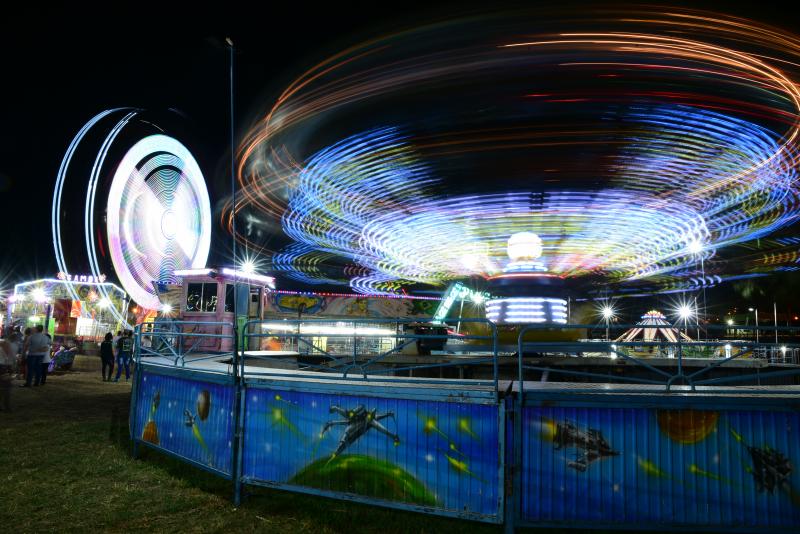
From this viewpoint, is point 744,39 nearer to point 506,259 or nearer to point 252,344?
point 506,259

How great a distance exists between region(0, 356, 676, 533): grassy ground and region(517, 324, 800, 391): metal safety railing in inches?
Result: 87.1

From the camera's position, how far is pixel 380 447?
18.9ft

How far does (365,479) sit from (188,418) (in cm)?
334

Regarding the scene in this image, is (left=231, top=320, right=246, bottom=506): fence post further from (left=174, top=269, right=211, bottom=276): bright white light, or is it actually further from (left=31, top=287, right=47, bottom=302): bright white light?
(left=31, top=287, right=47, bottom=302): bright white light

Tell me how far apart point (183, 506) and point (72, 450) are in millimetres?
3940

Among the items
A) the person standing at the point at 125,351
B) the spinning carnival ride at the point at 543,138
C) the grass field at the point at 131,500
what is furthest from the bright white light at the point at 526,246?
the person standing at the point at 125,351

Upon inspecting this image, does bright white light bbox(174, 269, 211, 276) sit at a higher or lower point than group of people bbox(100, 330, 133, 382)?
higher

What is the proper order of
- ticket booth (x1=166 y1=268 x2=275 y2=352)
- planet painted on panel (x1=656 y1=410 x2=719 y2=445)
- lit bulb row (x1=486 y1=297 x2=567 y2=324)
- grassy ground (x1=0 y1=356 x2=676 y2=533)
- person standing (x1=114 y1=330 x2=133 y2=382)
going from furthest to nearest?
person standing (x1=114 y1=330 x2=133 y2=382) < lit bulb row (x1=486 y1=297 x2=567 y2=324) < ticket booth (x1=166 y1=268 x2=275 y2=352) < grassy ground (x1=0 y1=356 x2=676 y2=533) < planet painted on panel (x1=656 y1=410 x2=719 y2=445)

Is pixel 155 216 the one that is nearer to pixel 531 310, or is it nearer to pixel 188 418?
pixel 531 310

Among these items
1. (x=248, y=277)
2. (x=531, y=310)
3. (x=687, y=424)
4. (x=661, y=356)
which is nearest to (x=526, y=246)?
(x=531, y=310)

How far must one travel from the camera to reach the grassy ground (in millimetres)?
5871

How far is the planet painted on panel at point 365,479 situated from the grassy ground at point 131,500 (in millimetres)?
443

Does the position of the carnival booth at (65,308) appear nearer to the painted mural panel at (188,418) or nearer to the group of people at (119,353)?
the group of people at (119,353)

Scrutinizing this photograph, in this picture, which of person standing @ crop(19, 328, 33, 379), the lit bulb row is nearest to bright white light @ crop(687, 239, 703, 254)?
the lit bulb row
